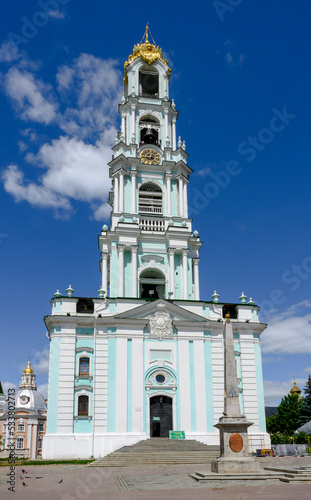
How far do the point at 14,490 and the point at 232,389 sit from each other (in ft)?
28.4

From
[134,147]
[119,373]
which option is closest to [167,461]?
[119,373]

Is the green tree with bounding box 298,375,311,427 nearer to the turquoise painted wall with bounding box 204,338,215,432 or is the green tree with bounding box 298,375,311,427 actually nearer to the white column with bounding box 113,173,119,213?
the turquoise painted wall with bounding box 204,338,215,432

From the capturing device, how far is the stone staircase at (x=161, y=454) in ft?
82.9

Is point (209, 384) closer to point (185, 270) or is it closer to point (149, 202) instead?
point (185, 270)

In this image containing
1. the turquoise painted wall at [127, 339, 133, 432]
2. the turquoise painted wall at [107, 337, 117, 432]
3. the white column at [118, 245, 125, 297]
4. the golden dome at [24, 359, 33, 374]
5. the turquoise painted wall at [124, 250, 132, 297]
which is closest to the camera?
the turquoise painted wall at [107, 337, 117, 432]

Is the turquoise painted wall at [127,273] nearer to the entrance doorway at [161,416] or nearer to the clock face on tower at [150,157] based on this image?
the entrance doorway at [161,416]

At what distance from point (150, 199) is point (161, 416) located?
1763 centimetres

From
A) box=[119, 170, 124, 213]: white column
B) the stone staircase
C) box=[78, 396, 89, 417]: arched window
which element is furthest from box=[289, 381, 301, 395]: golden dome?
box=[78, 396, 89, 417]: arched window

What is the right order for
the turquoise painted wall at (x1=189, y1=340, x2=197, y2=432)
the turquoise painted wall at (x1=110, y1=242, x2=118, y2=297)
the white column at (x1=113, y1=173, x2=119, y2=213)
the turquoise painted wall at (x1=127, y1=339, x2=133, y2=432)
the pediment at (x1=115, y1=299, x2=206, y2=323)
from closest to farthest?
the turquoise painted wall at (x1=127, y1=339, x2=133, y2=432) → the turquoise painted wall at (x1=189, y1=340, x2=197, y2=432) → the pediment at (x1=115, y1=299, x2=206, y2=323) → the turquoise painted wall at (x1=110, y1=242, x2=118, y2=297) → the white column at (x1=113, y1=173, x2=119, y2=213)

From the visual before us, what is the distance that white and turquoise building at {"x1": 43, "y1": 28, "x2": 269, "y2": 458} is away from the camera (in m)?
30.6

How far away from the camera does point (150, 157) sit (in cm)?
4003

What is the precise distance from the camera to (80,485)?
15.4 metres

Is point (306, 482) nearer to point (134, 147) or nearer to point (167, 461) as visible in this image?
point (167, 461)

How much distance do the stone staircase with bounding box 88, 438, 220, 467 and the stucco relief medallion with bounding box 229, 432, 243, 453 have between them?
8.87 m
